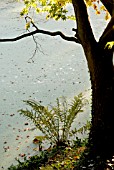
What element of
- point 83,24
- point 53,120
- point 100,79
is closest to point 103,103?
point 100,79

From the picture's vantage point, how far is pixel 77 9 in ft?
10.1

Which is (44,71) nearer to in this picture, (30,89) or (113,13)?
(30,89)

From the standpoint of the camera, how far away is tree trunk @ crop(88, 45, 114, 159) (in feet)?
10.2

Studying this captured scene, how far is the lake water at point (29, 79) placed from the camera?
4.45 meters

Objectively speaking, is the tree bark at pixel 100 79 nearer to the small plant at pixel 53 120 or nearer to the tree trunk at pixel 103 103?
the tree trunk at pixel 103 103

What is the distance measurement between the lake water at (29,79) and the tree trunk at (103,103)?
111 centimetres

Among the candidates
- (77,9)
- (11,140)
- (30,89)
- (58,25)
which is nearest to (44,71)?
(30,89)

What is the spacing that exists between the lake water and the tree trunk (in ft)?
3.64

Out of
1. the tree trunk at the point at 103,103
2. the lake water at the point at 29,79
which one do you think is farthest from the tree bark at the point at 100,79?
the lake water at the point at 29,79

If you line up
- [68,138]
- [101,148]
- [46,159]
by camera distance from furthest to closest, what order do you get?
1. [68,138]
2. [46,159]
3. [101,148]

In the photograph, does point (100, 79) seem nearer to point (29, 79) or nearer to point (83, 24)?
point (83, 24)

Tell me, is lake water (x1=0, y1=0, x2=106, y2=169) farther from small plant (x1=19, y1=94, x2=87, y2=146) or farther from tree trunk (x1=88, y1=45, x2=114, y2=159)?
tree trunk (x1=88, y1=45, x2=114, y2=159)

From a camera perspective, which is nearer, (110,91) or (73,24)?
(110,91)

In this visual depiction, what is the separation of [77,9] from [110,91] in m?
0.83
